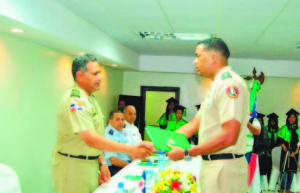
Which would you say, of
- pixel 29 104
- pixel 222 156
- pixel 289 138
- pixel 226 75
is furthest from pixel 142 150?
pixel 289 138

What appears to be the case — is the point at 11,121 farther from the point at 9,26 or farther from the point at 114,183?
the point at 114,183

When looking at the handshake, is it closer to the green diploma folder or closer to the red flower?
the green diploma folder

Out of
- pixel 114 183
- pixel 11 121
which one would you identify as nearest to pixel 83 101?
pixel 114 183

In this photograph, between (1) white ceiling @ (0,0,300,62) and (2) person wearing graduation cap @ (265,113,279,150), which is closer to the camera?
(1) white ceiling @ (0,0,300,62)

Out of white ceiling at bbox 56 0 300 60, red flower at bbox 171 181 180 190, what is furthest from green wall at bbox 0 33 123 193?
red flower at bbox 171 181 180 190

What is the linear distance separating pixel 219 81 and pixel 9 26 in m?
2.34

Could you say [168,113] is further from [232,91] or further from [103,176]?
[232,91]

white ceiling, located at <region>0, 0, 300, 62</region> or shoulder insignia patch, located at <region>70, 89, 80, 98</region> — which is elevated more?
white ceiling, located at <region>0, 0, 300, 62</region>

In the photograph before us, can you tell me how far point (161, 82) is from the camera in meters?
9.12

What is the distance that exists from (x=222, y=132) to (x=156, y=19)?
9.78ft

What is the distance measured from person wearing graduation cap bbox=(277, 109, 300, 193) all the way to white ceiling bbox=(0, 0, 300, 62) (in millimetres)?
2022

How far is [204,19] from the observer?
4617 mm

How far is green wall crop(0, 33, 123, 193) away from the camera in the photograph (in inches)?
154

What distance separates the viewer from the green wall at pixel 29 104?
390 centimetres
